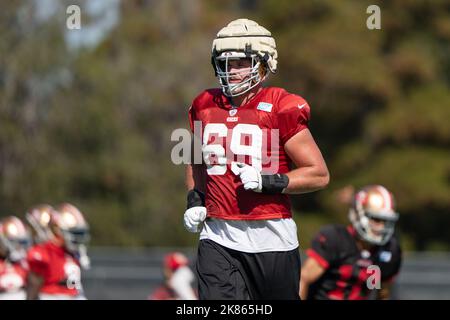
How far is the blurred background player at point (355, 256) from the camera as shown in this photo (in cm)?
817

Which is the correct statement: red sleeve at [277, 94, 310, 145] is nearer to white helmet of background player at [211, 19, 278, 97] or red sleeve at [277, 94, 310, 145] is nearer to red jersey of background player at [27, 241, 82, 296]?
white helmet of background player at [211, 19, 278, 97]

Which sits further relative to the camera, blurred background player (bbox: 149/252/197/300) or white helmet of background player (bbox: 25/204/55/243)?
blurred background player (bbox: 149/252/197/300)

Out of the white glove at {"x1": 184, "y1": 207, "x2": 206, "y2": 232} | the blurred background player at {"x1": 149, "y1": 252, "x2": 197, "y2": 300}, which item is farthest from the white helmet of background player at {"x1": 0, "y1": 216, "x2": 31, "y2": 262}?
the white glove at {"x1": 184, "y1": 207, "x2": 206, "y2": 232}

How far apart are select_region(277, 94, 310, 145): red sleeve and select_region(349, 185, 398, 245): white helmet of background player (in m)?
2.36

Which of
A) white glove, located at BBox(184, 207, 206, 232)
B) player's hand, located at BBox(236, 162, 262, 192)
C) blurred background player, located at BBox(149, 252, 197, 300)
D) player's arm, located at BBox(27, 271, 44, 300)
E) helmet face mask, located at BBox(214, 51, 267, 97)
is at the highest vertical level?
helmet face mask, located at BBox(214, 51, 267, 97)

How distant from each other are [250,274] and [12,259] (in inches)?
217

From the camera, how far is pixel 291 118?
20.5ft

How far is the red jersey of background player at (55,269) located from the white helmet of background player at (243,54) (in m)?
3.08

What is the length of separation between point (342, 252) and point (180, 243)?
17751mm

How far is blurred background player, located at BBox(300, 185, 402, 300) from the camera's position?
8.17 m

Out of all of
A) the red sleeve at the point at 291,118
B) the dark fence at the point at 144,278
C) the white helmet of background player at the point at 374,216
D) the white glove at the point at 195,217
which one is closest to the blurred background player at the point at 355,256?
the white helmet of background player at the point at 374,216

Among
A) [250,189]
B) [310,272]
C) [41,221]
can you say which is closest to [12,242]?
[41,221]

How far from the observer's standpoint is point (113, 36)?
92.4 feet
